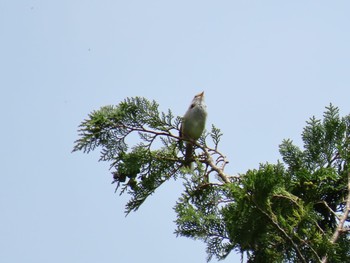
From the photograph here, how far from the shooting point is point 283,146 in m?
5.20

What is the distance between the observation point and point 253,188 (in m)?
3.73

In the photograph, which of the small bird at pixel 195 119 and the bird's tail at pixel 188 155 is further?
the small bird at pixel 195 119

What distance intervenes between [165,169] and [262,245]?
109cm

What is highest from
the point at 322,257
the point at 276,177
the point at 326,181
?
the point at 326,181

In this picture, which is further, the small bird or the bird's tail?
the small bird

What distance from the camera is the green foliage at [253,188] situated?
3.81 metres

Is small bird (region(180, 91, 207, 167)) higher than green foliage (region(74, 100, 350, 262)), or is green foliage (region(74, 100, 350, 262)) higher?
small bird (region(180, 91, 207, 167))

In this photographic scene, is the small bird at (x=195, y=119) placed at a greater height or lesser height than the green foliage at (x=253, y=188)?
greater

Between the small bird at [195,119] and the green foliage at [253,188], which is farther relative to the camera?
the small bird at [195,119]

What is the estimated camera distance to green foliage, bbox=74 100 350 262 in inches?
150

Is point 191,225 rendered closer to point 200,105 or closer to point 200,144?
point 200,144

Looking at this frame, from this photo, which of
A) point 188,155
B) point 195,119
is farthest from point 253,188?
point 195,119

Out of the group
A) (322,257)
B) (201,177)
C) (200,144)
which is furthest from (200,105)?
(322,257)

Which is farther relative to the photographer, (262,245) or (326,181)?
(326,181)
